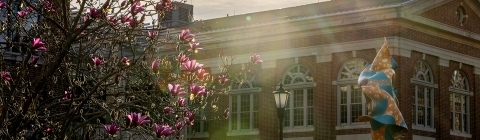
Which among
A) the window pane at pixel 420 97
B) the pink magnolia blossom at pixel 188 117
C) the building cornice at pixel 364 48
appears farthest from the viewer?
the window pane at pixel 420 97

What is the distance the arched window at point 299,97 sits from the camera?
39.0 meters

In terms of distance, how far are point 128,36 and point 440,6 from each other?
2731 centimetres

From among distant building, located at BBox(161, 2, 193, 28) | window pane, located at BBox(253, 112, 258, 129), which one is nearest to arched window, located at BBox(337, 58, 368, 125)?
window pane, located at BBox(253, 112, 258, 129)

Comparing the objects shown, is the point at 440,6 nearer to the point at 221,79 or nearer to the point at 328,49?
the point at 328,49

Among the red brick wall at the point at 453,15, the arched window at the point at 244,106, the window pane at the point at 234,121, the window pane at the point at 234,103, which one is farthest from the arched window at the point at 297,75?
the red brick wall at the point at 453,15

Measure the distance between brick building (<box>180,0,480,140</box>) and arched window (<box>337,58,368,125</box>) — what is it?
41 mm

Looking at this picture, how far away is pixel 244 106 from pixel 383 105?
75.1ft

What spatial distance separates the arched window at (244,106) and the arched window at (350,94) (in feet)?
14.9

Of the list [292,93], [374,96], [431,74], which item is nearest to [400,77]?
[431,74]

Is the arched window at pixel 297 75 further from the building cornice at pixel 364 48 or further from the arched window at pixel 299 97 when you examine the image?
the building cornice at pixel 364 48

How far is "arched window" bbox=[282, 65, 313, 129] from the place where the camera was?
39.0 meters

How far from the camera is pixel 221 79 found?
564 inches

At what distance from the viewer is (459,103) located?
40250 millimetres

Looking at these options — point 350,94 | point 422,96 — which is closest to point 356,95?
point 350,94
